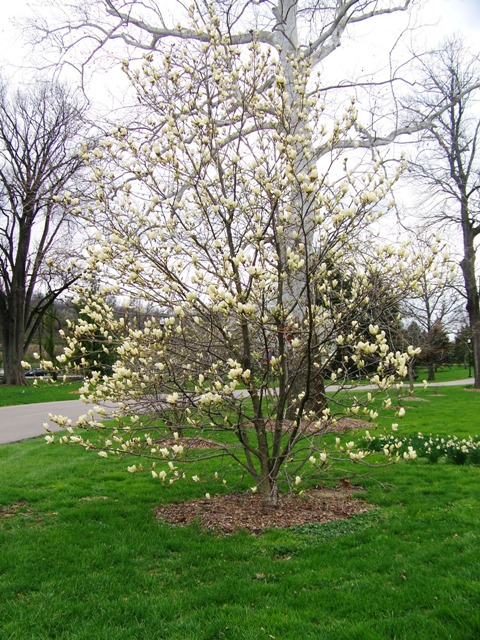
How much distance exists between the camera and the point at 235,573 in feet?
12.2

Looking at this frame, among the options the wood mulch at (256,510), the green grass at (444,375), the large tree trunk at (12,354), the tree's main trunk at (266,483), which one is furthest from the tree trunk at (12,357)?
the tree's main trunk at (266,483)

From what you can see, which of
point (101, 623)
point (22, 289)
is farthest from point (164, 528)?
point (22, 289)

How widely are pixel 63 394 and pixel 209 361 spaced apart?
1873 cm

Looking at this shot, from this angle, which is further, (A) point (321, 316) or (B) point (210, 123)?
(A) point (321, 316)

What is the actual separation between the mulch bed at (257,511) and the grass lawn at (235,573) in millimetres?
194

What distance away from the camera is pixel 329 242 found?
4328mm

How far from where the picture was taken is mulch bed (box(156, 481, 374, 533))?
4.77 meters

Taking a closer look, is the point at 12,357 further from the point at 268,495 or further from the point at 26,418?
the point at 268,495

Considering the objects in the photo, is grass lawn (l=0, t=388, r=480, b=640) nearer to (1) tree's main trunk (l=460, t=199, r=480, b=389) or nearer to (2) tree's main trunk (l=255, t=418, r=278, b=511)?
(2) tree's main trunk (l=255, t=418, r=278, b=511)

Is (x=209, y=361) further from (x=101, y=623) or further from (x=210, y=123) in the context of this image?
(x=101, y=623)

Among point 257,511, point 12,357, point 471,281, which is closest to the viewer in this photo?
point 257,511

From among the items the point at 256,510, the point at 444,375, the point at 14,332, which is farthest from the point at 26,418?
the point at 444,375

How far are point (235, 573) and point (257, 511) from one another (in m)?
1.37

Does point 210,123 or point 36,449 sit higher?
point 210,123
